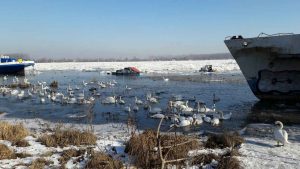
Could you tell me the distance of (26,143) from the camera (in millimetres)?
9836

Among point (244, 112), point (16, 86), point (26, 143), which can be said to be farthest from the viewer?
point (16, 86)

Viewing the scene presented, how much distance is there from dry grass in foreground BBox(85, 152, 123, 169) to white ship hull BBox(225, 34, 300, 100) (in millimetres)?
13746

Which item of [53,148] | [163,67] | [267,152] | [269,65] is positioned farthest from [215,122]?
[163,67]

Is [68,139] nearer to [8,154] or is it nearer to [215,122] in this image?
[8,154]

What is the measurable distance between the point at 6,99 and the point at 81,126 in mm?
Answer: 12205

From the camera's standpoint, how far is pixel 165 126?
14039mm

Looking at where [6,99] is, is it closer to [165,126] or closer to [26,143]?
[165,126]

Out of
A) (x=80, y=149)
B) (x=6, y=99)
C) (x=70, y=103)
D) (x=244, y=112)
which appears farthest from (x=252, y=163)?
(x=6, y=99)

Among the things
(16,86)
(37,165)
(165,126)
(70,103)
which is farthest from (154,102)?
(16,86)

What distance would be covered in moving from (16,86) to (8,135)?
80.9 ft

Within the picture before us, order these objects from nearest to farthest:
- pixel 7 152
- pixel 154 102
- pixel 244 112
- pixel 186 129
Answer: pixel 7 152, pixel 186 129, pixel 244 112, pixel 154 102

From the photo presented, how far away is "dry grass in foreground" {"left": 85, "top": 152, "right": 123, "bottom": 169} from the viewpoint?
742 cm

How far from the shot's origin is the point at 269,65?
67.6ft

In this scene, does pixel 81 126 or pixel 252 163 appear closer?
pixel 252 163
